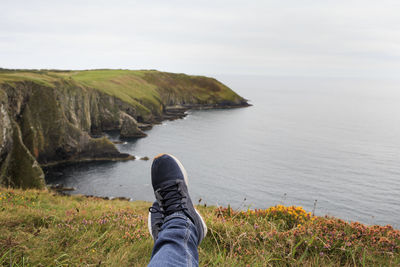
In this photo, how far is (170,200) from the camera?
3.92 m

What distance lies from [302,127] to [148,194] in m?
75.2

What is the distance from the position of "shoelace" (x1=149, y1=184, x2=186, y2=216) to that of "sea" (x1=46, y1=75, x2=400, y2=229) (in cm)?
1966

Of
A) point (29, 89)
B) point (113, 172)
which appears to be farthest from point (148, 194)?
point (29, 89)

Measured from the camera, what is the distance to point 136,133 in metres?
77.4

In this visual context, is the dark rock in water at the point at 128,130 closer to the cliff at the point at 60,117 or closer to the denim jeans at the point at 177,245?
the cliff at the point at 60,117

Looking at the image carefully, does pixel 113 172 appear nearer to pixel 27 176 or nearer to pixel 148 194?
pixel 148 194

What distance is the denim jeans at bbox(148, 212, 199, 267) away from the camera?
7.84 feet

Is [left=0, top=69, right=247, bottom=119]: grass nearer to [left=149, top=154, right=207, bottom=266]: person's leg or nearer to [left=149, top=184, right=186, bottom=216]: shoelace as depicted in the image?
[left=149, top=154, right=207, bottom=266]: person's leg

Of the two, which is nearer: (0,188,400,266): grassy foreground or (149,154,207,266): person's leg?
(149,154,207,266): person's leg

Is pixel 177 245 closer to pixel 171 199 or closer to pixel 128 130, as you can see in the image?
pixel 171 199

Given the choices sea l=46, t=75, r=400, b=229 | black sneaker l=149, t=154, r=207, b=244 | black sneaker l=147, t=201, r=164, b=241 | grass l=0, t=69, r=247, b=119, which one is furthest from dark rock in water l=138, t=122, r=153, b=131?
black sneaker l=147, t=201, r=164, b=241

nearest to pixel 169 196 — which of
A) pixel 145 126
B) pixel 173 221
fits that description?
pixel 173 221

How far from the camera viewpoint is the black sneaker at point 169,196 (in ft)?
11.6

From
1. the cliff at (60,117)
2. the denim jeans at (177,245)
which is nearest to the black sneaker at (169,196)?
the denim jeans at (177,245)
